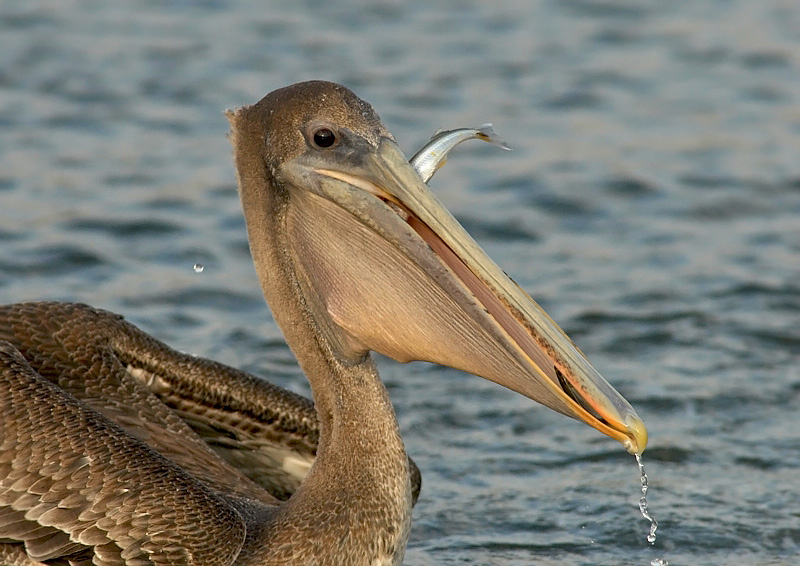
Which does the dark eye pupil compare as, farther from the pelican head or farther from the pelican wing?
the pelican wing

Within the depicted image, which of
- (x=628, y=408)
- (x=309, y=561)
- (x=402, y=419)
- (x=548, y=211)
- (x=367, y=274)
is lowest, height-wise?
(x=309, y=561)

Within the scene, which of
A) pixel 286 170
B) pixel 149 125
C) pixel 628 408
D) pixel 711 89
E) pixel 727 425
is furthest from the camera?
pixel 711 89

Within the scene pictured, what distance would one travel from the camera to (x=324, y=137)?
4.09m

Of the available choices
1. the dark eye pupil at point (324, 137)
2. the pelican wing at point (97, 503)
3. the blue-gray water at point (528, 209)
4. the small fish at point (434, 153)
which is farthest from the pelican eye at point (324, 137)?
the blue-gray water at point (528, 209)

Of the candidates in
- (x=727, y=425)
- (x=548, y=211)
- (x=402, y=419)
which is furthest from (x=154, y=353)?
(x=548, y=211)

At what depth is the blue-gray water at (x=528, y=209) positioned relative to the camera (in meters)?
5.97

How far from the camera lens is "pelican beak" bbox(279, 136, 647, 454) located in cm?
389

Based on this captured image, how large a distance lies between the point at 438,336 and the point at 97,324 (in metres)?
1.50

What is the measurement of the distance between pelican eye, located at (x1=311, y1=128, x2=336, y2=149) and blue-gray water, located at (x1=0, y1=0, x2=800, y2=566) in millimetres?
1948

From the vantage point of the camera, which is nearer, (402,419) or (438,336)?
(438,336)

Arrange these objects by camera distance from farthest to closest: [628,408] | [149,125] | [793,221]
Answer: [149,125] < [793,221] < [628,408]

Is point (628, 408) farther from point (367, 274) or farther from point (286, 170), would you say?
point (286, 170)

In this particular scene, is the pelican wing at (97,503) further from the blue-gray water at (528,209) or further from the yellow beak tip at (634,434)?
the blue-gray water at (528,209)

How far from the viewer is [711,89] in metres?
10.4
